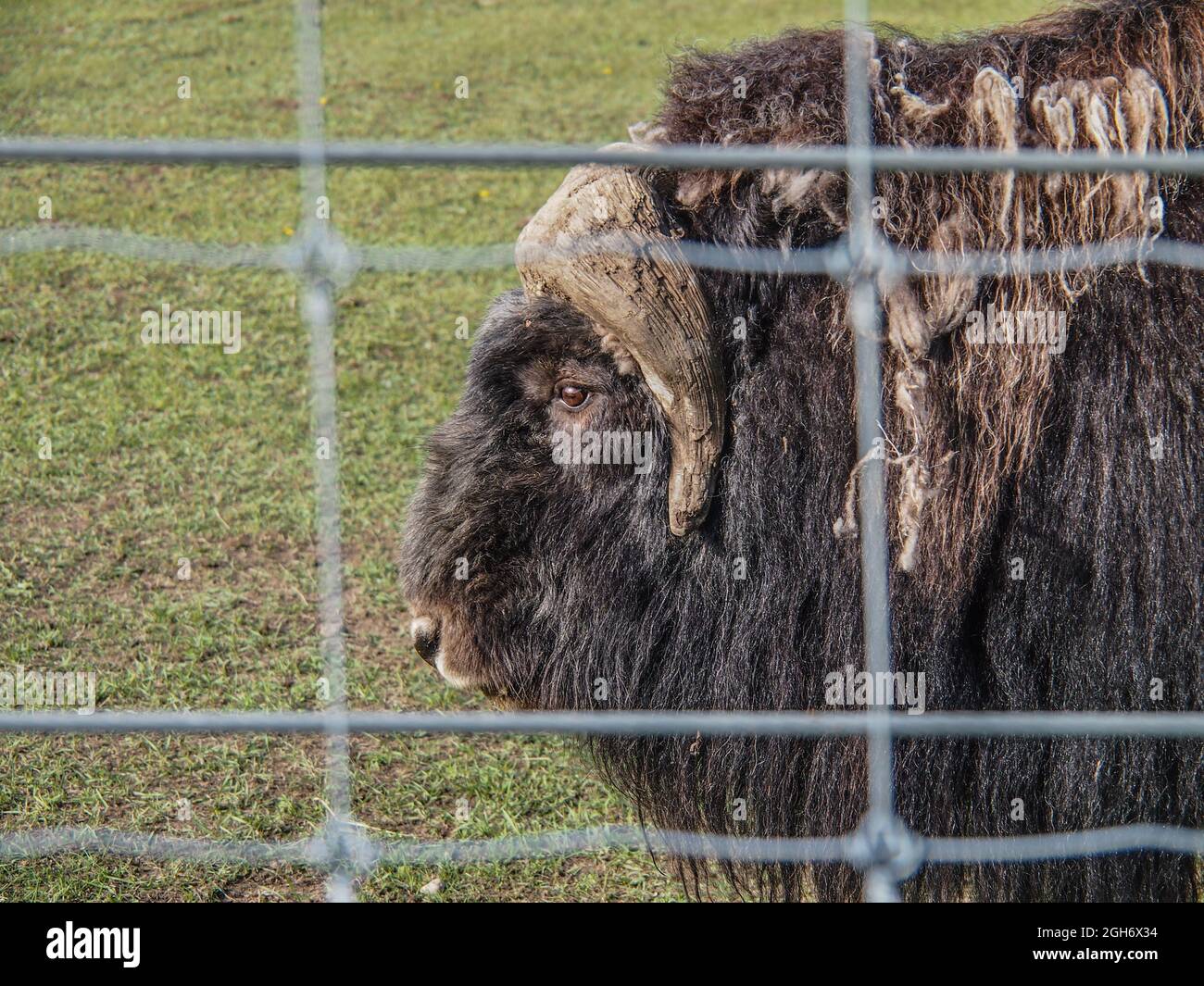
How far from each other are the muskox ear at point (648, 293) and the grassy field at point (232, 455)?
3.51ft

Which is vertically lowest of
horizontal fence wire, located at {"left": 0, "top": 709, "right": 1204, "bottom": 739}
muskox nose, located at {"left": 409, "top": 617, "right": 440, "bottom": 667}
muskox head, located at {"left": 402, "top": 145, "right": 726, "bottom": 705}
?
muskox nose, located at {"left": 409, "top": 617, "right": 440, "bottom": 667}

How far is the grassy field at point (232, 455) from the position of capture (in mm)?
3135

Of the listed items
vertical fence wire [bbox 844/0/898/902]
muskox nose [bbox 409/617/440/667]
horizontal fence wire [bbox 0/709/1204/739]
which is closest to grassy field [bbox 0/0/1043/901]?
muskox nose [bbox 409/617/440/667]

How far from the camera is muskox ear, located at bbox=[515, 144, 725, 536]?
2.32 metres

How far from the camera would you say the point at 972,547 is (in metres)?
2.32

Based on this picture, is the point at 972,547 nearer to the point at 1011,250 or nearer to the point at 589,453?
the point at 1011,250

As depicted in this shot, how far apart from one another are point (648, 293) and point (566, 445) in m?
0.37

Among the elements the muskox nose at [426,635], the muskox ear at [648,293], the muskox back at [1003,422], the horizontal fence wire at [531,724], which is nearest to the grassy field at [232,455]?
the muskox nose at [426,635]

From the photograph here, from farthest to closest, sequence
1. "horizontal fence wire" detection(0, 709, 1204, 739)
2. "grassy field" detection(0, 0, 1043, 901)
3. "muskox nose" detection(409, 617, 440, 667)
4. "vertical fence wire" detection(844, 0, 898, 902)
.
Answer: "grassy field" detection(0, 0, 1043, 901) < "muskox nose" detection(409, 617, 440, 667) < "vertical fence wire" detection(844, 0, 898, 902) < "horizontal fence wire" detection(0, 709, 1204, 739)

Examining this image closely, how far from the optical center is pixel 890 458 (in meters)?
2.32

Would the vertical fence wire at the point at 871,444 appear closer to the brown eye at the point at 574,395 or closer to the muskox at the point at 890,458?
the muskox at the point at 890,458

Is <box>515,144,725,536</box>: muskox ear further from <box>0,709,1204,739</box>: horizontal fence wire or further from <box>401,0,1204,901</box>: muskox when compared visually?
<box>0,709,1204,739</box>: horizontal fence wire

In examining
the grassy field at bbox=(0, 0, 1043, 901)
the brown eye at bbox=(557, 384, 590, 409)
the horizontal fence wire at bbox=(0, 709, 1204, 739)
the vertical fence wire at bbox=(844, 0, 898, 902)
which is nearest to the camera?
the horizontal fence wire at bbox=(0, 709, 1204, 739)

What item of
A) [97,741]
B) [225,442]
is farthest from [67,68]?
[97,741]
